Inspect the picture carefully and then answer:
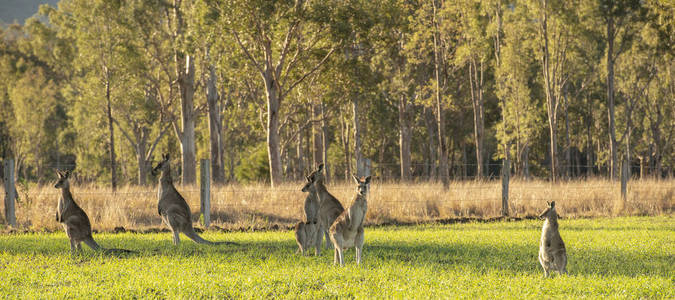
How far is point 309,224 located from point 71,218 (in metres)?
3.75

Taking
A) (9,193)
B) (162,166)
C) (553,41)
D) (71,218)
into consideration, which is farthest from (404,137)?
(71,218)

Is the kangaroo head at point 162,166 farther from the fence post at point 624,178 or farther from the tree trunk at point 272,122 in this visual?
the fence post at point 624,178

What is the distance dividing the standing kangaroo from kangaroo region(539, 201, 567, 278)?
336 cm

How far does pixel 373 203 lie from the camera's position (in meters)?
17.0

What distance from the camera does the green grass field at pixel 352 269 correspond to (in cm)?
711

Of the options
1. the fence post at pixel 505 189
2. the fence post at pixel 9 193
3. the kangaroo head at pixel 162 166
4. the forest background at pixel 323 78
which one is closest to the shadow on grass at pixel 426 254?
the kangaroo head at pixel 162 166

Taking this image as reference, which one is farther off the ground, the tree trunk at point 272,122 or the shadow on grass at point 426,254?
the tree trunk at point 272,122

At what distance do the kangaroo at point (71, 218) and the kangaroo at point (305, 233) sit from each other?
10.9 feet

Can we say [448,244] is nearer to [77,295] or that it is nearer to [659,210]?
[77,295]

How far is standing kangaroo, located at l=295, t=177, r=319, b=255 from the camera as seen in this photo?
30.6ft

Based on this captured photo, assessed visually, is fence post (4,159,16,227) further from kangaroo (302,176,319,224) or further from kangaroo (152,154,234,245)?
kangaroo (302,176,319,224)

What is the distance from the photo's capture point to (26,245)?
38.3 ft

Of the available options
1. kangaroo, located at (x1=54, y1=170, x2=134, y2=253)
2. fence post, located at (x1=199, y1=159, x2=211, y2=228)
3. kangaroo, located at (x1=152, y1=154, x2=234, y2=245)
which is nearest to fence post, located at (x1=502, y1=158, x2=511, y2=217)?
fence post, located at (x1=199, y1=159, x2=211, y2=228)

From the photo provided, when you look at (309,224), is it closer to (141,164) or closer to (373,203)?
(373,203)
